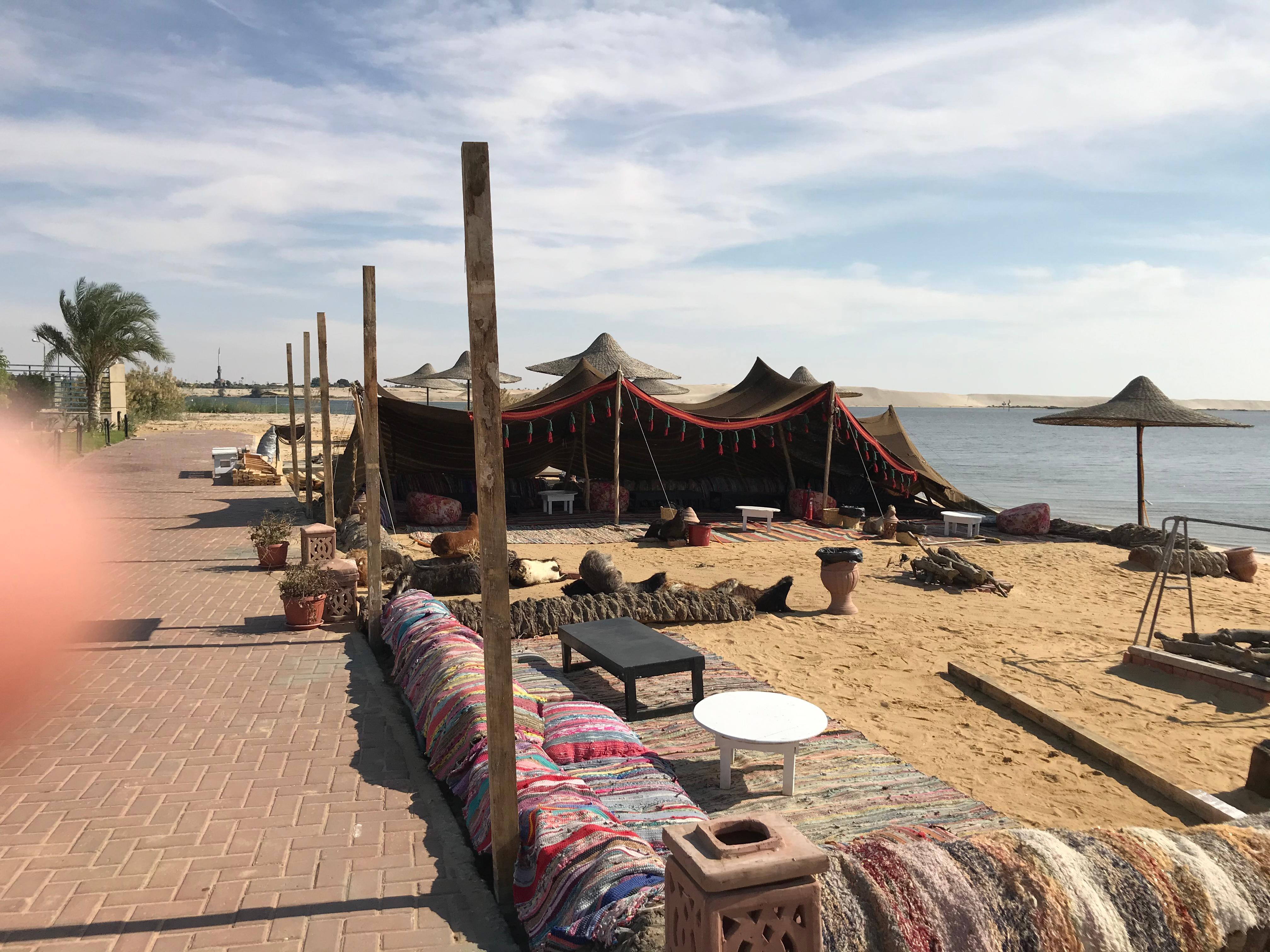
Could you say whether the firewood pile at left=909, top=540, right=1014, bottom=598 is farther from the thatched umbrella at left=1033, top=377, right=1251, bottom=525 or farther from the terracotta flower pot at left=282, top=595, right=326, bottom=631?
the terracotta flower pot at left=282, top=595, right=326, bottom=631

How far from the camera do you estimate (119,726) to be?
500 cm

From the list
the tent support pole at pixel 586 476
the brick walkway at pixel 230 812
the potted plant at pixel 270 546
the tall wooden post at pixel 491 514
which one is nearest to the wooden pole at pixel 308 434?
the potted plant at pixel 270 546

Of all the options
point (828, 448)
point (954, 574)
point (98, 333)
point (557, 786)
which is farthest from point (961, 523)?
point (98, 333)

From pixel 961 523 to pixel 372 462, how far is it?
444 inches

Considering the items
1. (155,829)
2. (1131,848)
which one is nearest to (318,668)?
(155,829)

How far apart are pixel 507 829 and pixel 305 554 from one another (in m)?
6.57

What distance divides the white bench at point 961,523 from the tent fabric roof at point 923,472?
111 cm

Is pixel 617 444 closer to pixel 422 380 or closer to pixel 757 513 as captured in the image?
pixel 757 513

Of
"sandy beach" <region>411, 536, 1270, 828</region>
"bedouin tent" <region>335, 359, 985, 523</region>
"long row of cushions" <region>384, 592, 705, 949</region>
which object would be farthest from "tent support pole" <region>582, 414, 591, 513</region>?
"long row of cushions" <region>384, 592, 705, 949</region>

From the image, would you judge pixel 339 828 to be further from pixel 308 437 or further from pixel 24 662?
pixel 308 437

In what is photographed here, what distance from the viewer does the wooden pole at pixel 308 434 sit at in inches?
488

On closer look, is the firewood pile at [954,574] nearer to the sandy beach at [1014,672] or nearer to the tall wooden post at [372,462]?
the sandy beach at [1014,672]

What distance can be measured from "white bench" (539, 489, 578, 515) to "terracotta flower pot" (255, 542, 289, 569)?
611cm

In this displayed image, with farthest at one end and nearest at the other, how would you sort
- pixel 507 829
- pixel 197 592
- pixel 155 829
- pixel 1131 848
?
pixel 197 592 < pixel 155 829 < pixel 507 829 < pixel 1131 848
